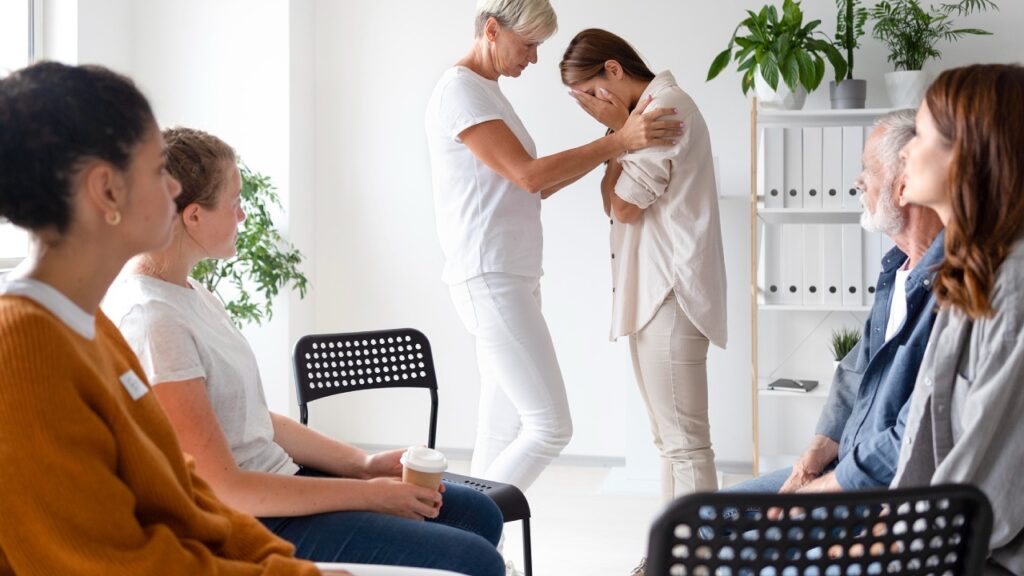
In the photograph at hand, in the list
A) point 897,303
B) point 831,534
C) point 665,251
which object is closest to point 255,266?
point 665,251

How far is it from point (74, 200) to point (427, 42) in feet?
11.7

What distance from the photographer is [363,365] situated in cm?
235

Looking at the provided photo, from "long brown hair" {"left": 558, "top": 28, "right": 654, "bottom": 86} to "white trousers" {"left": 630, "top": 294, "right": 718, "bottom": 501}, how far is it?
25.2 inches

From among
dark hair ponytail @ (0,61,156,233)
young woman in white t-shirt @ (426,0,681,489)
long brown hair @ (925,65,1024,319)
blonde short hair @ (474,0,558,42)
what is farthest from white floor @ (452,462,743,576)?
dark hair ponytail @ (0,61,156,233)

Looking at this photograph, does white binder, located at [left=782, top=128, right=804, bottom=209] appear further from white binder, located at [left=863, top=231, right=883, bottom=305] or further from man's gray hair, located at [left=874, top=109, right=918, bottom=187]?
man's gray hair, located at [left=874, top=109, right=918, bottom=187]

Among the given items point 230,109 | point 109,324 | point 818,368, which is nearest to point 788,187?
point 818,368

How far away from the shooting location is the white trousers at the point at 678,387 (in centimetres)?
270

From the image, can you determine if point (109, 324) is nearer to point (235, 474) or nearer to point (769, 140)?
point (235, 474)

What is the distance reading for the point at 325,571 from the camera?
129cm

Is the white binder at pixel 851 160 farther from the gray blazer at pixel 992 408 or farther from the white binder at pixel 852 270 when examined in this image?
the gray blazer at pixel 992 408

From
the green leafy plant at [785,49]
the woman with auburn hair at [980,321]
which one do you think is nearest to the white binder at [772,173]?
the green leafy plant at [785,49]

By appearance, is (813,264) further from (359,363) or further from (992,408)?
(992,408)

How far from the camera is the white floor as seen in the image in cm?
318

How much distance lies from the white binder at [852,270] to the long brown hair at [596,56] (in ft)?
4.34
